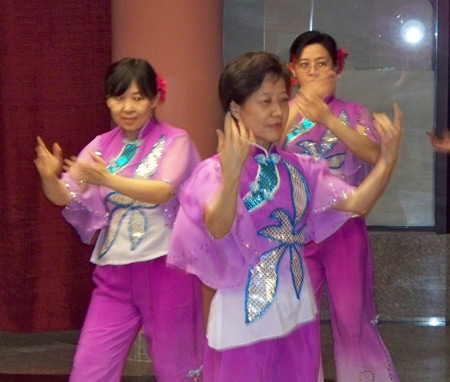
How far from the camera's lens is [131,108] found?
11.0ft

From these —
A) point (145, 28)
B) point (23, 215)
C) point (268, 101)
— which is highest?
point (145, 28)

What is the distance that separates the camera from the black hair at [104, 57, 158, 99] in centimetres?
336

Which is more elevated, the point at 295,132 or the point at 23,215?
the point at 295,132

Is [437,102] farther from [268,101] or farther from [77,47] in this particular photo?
[268,101]

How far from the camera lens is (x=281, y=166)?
2.83 meters

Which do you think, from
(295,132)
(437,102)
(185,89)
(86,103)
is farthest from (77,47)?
(437,102)

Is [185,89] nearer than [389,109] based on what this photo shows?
Yes

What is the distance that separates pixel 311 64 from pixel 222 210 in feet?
4.46

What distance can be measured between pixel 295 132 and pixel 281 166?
0.96 meters

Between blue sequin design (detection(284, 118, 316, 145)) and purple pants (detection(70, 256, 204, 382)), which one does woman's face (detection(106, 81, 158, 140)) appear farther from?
blue sequin design (detection(284, 118, 316, 145))

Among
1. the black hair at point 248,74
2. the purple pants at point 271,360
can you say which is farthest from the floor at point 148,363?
the black hair at point 248,74

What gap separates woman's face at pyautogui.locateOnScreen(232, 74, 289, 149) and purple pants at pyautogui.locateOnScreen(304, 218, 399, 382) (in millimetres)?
930
